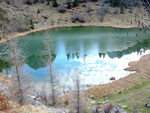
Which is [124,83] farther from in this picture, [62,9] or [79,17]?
[62,9]

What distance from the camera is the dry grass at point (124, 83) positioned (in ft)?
60.8

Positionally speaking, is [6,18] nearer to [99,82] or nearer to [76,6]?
[76,6]

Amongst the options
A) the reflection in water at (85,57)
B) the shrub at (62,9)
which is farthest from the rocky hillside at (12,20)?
the shrub at (62,9)

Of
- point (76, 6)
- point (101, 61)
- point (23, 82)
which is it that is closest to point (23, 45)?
point (101, 61)

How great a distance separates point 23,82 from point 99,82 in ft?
33.2

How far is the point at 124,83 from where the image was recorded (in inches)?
792

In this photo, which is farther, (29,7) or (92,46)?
(29,7)

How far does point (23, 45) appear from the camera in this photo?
3472cm

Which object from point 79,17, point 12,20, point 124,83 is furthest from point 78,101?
point 79,17

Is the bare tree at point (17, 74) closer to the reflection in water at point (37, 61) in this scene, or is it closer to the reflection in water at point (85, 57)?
the reflection in water at point (85, 57)

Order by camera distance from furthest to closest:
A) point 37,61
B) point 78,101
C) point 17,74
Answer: point 37,61
point 17,74
point 78,101

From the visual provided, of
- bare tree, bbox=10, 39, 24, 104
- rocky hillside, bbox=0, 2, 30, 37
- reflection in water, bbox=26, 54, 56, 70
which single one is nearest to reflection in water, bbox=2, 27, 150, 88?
reflection in water, bbox=26, 54, 56, 70

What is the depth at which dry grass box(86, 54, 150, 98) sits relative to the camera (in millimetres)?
18531

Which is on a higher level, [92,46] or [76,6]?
[76,6]
